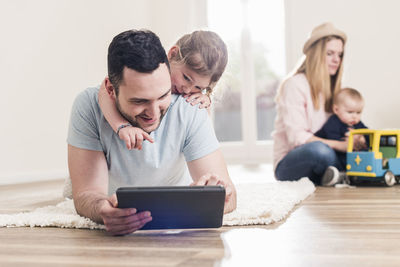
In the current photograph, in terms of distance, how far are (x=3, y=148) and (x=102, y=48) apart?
4.16 ft

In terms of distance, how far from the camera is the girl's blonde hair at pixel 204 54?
4.98 feet

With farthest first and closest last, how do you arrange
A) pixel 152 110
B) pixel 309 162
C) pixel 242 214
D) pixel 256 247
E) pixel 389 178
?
pixel 309 162 → pixel 389 178 → pixel 242 214 → pixel 152 110 → pixel 256 247

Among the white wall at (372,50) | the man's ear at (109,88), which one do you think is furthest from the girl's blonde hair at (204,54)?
the white wall at (372,50)

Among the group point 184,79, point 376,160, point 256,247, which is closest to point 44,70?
point 184,79

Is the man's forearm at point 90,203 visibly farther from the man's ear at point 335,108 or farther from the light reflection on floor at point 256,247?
the man's ear at point 335,108

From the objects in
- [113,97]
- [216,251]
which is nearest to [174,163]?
[113,97]

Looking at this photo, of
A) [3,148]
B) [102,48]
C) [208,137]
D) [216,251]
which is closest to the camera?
[216,251]

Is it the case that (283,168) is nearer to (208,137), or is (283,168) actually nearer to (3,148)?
(208,137)

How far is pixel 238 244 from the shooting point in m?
1.11

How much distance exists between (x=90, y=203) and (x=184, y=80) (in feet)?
1.60

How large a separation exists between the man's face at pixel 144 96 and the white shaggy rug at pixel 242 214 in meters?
0.35

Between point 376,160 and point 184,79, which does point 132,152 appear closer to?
point 184,79

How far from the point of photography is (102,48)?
4.06m

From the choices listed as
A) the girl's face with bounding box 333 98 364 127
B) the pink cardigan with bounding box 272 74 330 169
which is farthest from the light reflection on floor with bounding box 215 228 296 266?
the girl's face with bounding box 333 98 364 127
